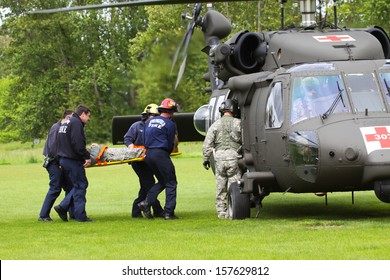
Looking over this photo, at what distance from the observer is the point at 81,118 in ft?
53.5

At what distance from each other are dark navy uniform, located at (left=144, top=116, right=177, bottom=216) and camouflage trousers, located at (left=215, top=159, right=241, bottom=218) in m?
0.80

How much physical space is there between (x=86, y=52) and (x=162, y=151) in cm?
5225

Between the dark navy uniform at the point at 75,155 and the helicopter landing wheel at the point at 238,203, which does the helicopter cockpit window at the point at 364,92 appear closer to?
the helicopter landing wheel at the point at 238,203

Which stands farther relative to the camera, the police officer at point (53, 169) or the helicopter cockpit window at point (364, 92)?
the police officer at point (53, 169)

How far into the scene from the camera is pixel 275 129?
1500cm

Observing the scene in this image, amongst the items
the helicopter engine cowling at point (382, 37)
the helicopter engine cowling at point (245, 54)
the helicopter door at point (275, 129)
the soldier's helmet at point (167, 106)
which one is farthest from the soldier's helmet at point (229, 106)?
the helicopter engine cowling at point (382, 37)

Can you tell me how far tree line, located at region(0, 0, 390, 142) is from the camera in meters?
53.3

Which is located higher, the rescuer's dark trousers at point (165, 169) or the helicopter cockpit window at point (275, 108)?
the helicopter cockpit window at point (275, 108)

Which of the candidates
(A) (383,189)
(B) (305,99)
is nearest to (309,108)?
→ (B) (305,99)

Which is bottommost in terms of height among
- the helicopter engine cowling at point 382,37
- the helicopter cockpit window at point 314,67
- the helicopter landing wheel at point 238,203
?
the helicopter landing wheel at point 238,203

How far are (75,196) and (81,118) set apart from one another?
1.25m

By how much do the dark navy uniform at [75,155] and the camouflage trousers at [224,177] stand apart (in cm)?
212

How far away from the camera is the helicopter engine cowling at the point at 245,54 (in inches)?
645
